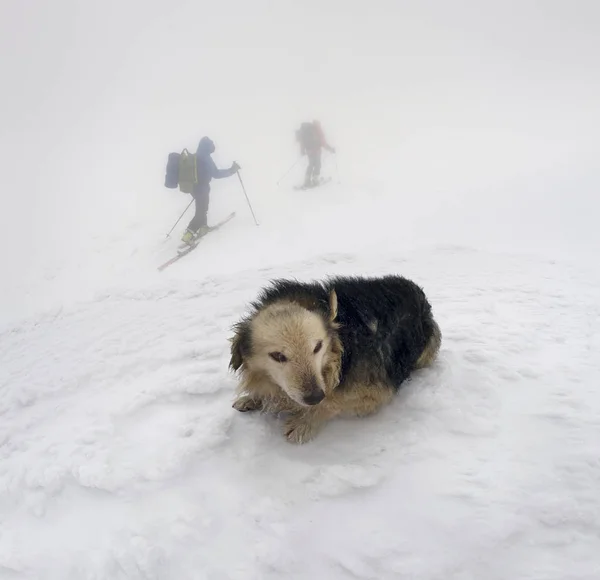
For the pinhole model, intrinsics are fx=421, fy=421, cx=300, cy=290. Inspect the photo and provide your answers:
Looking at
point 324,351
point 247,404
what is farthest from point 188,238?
point 324,351

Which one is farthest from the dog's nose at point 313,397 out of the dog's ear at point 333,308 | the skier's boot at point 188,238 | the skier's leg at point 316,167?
the skier's leg at point 316,167

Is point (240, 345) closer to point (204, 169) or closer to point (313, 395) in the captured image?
point (313, 395)

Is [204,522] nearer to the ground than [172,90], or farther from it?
nearer to the ground

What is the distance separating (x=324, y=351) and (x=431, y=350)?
1.13 m

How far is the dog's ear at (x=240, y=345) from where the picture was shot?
2.75m

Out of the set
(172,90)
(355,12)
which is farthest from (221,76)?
(355,12)

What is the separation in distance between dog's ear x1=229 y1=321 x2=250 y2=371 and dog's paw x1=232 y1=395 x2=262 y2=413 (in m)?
0.30

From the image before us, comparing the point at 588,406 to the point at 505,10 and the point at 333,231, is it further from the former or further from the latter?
the point at 505,10

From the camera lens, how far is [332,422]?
2.87 meters

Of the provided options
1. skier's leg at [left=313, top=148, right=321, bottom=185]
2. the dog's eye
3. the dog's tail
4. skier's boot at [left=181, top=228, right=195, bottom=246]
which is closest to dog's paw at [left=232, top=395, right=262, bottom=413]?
the dog's eye

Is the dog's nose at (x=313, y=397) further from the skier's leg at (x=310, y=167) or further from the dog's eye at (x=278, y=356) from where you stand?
the skier's leg at (x=310, y=167)

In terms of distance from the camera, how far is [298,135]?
14859mm

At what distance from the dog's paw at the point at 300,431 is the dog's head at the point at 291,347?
0.27 metres

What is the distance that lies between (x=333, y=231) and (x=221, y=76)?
56.3 metres
